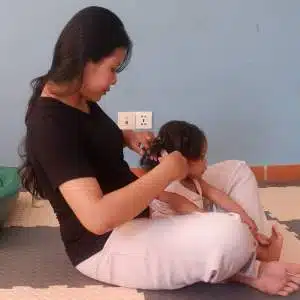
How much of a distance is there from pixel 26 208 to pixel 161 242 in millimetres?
833

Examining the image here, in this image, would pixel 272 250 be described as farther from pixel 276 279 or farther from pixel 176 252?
pixel 176 252

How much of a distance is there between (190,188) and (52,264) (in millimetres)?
399

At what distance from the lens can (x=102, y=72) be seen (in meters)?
0.97

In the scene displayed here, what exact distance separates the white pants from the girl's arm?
139mm

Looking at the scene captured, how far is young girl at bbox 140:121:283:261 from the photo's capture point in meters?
1.19

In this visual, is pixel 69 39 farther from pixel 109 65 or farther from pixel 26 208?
pixel 26 208

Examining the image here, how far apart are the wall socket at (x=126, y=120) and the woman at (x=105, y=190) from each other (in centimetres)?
82

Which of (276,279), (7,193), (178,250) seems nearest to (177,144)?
→ (178,250)

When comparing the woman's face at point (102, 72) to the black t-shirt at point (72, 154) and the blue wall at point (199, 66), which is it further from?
the blue wall at point (199, 66)

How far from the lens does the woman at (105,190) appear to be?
36.8 inches

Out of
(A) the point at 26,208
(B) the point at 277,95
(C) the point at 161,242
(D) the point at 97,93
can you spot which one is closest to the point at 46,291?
(C) the point at 161,242

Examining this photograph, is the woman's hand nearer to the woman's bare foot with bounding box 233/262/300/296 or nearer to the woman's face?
the woman's face

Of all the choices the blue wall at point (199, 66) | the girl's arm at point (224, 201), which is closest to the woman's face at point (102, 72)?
the girl's arm at point (224, 201)

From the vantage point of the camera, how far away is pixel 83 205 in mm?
912
